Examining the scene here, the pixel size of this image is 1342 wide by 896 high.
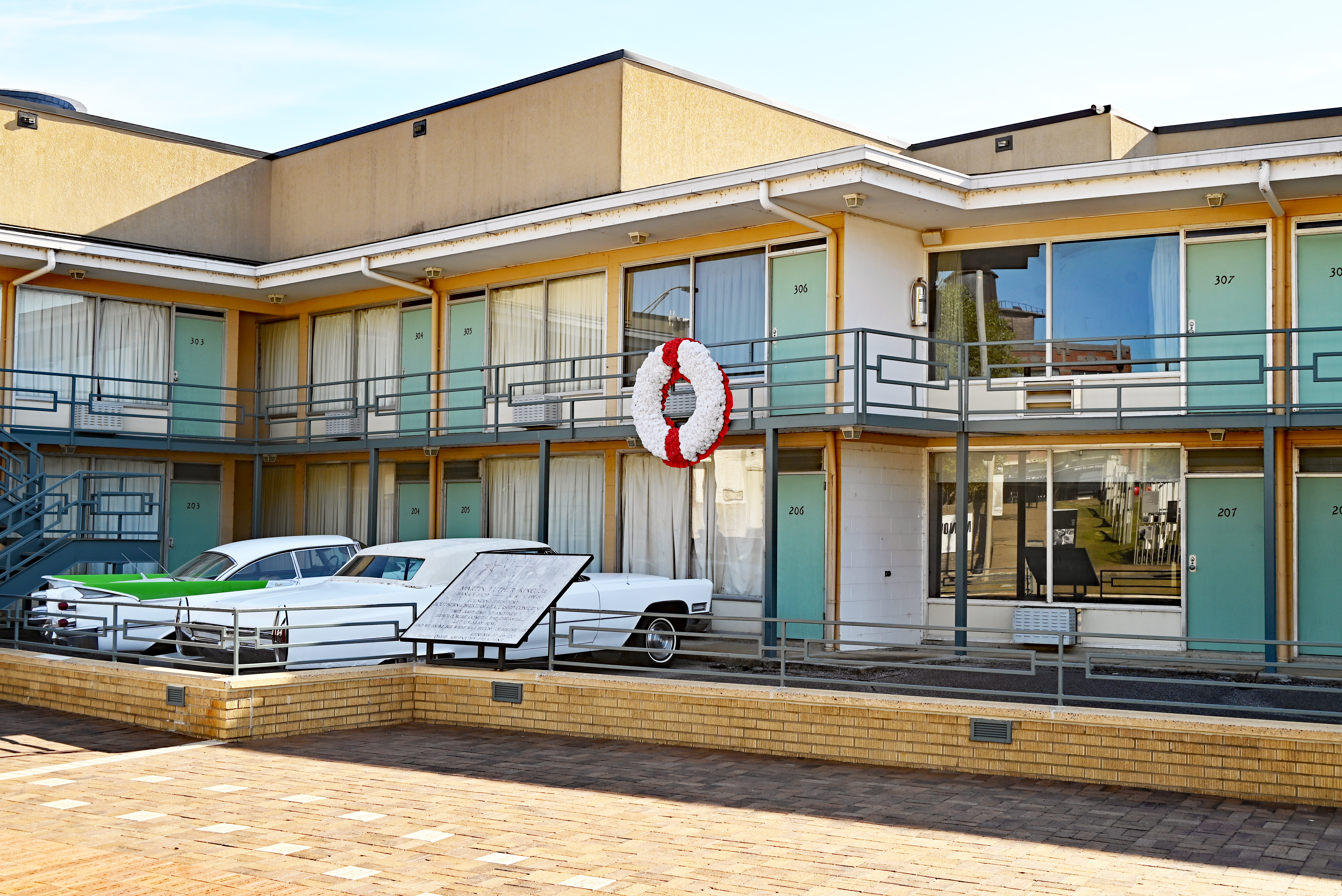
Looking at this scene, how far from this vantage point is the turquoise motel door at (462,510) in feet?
64.3

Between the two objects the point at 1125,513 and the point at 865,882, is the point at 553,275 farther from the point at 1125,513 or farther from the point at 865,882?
the point at 865,882

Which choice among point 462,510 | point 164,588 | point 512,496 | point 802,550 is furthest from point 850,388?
point 164,588

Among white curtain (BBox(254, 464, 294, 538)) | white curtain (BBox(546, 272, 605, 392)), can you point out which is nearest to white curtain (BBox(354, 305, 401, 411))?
white curtain (BBox(254, 464, 294, 538))

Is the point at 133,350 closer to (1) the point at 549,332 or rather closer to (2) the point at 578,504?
(1) the point at 549,332

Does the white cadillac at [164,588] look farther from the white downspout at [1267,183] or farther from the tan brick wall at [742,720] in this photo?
the white downspout at [1267,183]

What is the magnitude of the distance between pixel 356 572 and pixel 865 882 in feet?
27.9

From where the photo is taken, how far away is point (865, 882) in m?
6.60

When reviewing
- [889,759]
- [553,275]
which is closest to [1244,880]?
[889,759]

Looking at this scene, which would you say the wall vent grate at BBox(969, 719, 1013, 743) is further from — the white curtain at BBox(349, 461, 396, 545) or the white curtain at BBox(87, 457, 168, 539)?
the white curtain at BBox(87, 457, 168, 539)

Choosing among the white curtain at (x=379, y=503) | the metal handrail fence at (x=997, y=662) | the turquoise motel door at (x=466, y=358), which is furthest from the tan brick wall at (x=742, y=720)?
the white curtain at (x=379, y=503)

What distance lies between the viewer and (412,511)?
20.6 m

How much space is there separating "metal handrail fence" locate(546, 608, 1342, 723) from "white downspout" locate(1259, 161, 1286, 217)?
15.3 feet

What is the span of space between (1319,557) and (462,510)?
11666 mm

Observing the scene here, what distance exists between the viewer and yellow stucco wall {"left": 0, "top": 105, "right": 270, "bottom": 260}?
2038cm
